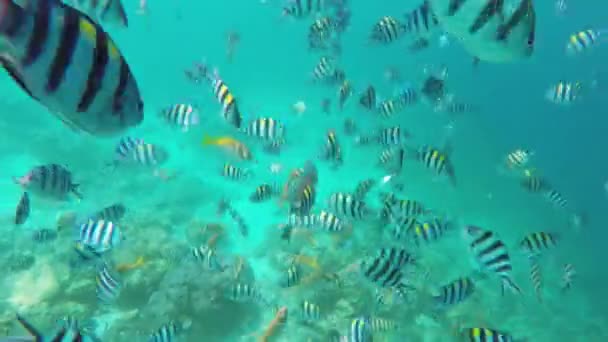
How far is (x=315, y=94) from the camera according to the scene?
4688 cm

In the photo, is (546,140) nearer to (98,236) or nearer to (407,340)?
(407,340)

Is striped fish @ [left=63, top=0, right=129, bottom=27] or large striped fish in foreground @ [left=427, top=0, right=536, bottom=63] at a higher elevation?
striped fish @ [left=63, top=0, right=129, bottom=27]

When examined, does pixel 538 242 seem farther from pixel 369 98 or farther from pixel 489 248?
pixel 369 98

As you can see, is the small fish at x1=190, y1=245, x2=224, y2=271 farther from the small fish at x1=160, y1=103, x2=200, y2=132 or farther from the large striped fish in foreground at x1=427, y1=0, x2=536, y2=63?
the large striped fish in foreground at x1=427, y1=0, x2=536, y2=63

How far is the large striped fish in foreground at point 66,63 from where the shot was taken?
1.43 meters

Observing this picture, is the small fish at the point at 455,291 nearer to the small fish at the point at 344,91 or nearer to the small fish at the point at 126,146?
the small fish at the point at 344,91

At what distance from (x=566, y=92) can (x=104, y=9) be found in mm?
8702

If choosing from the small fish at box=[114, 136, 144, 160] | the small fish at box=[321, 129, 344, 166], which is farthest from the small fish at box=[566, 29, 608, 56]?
the small fish at box=[114, 136, 144, 160]

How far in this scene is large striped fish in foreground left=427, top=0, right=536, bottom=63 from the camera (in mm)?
2408

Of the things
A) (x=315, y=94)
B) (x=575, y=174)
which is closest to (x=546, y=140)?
(x=575, y=174)

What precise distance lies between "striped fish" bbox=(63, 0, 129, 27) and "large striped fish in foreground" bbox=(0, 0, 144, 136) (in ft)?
11.1

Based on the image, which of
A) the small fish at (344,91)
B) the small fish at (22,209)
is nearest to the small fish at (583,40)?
the small fish at (344,91)

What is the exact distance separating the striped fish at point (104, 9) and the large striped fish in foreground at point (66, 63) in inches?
133

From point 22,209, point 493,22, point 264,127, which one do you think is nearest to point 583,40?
point 264,127
